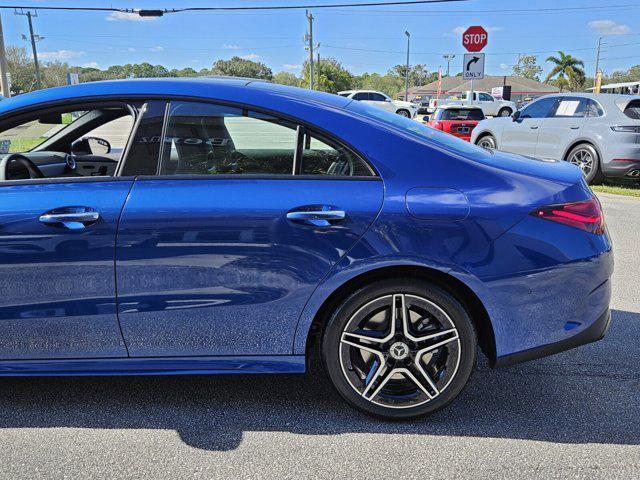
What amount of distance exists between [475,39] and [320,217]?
50.7ft

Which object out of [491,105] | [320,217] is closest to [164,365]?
[320,217]

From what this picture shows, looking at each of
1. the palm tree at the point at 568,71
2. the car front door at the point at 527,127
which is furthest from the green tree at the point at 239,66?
the car front door at the point at 527,127

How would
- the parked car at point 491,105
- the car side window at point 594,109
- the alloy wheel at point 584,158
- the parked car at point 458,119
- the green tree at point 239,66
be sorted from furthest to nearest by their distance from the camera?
1. the green tree at point 239,66
2. the parked car at point 491,105
3. the parked car at point 458,119
4. the alloy wheel at point 584,158
5. the car side window at point 594,109

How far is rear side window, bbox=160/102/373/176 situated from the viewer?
2.70 m

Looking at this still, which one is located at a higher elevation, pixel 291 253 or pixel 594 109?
pixel 594 109

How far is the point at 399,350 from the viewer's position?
2729 mm

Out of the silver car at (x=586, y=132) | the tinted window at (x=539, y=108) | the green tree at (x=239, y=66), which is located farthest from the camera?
the green tree at (x=239, y=66)

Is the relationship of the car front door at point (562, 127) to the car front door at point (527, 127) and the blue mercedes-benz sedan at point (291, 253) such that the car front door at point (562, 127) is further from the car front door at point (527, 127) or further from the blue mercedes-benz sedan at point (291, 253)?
the blue mercedes-benz sedan at point (291, 253)

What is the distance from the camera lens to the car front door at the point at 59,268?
259cm

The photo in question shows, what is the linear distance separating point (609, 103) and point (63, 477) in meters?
10.4

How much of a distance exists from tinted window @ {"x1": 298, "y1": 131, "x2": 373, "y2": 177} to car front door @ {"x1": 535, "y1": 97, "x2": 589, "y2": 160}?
353 inches

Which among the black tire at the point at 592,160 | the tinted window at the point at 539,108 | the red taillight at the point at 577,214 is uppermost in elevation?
the tinted window at the point at 539,108

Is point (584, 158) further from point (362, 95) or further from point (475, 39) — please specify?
A: point (362, 95)

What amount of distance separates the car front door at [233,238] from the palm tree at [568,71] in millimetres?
73811
